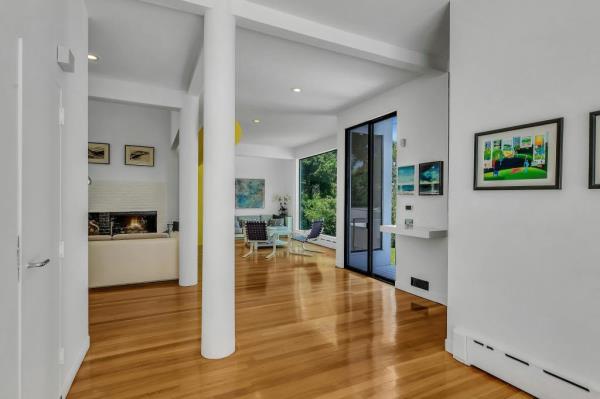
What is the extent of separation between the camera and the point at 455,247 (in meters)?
2.81

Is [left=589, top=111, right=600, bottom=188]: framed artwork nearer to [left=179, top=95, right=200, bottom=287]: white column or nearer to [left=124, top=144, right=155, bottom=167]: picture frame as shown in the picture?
[left=179, top=95, right=200, bottom=287]: white column

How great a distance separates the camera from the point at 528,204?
91.0 inches

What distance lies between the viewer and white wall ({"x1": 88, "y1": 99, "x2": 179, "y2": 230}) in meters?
7.46

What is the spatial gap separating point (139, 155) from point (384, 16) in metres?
6.69

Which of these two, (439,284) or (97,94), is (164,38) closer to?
→ (97,94)

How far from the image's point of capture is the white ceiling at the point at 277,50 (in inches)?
117

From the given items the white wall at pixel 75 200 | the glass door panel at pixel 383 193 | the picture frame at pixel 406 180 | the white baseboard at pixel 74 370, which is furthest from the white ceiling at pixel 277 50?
the white baseboard at pixel 74 370

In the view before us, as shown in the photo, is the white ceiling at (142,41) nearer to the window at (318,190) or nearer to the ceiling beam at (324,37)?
the ceiling beam at (324,37)

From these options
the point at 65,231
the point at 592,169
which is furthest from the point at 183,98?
the point at 592,169

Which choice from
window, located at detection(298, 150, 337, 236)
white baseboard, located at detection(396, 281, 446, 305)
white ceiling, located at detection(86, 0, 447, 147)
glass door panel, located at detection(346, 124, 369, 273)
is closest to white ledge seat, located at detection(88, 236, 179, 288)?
white ceiling, located at detection(86, 0, 447, 147)

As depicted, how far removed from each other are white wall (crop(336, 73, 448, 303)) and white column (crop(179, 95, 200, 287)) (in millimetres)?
3054

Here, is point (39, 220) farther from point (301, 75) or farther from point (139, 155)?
point (139, 155)

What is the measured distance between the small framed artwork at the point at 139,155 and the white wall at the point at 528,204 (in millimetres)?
7135

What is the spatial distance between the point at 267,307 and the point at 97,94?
12.1ft
